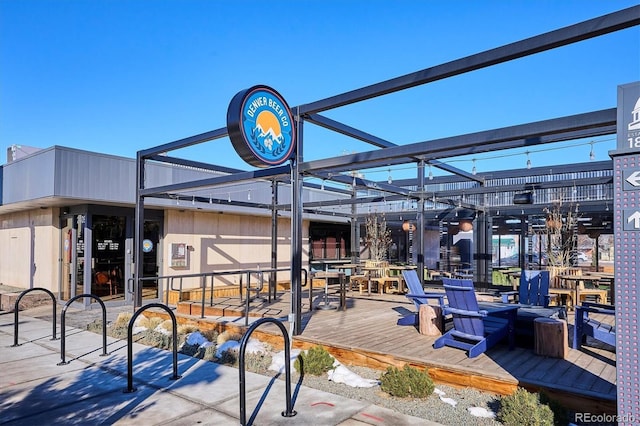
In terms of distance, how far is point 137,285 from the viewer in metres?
9.38

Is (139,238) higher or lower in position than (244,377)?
higher

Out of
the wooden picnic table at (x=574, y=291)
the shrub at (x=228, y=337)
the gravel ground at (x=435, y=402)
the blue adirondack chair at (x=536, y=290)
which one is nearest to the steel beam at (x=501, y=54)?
the gravel ground at (x=435, y=402)

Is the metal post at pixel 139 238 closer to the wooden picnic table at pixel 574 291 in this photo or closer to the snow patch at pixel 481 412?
the snow patch at pixel 481 412

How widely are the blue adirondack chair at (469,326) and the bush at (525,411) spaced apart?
1420 millimetres

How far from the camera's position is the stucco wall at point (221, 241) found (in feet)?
44.3

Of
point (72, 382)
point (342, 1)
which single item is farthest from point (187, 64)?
point (72, 382)

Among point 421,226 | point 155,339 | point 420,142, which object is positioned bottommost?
point 155,339

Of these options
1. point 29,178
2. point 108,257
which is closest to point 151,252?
point 108,257

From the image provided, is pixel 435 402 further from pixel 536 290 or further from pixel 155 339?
Result: pixel 155 339

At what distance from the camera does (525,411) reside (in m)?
3.85

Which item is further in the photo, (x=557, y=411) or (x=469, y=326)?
(x=469, y=326)

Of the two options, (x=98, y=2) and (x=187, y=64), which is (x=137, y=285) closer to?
(x=98, y=2)

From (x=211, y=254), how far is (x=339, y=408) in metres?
10.4

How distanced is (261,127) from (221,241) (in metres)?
9.04
